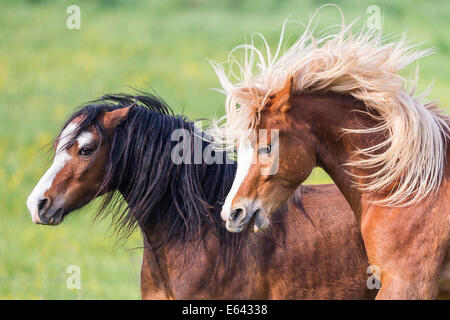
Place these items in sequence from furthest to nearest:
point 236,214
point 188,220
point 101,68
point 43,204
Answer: point 101,68 → point 188,220 → point 43,204 → point 236,214

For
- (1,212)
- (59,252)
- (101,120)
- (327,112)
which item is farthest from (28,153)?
(327,112)

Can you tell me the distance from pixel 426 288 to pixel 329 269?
113cm

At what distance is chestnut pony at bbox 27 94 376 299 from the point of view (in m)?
5.31

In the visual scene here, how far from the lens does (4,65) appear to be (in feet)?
60.0

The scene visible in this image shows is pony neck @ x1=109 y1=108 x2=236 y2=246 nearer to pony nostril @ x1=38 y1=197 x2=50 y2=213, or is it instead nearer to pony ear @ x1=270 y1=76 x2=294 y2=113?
pony nostril @ x1=38 y1=197 x2=50 y2=213

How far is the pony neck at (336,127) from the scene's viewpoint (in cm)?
476

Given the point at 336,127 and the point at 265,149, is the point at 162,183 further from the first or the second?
the point at 336,127

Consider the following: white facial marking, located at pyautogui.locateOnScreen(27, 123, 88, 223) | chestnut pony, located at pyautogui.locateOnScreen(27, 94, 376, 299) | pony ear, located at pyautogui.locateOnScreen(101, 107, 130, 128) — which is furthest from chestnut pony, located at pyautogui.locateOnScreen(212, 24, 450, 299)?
white facial marking, located at pyautogui.locateOnScreen(27, 123, 88, 223)

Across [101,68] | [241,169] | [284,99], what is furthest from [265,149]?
[101,68]

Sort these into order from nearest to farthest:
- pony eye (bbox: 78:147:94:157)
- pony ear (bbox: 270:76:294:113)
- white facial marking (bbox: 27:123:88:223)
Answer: pony ear (bbox: 270:76:294:113)
white facial marking (bbox: 27:123:88:223)
pony eye (bbox: 78:147:94:157)

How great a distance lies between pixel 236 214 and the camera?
462cm

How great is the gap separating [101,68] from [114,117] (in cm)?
1298

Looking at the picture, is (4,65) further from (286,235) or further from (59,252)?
(286,235)

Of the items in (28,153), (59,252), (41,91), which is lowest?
(59,252)
